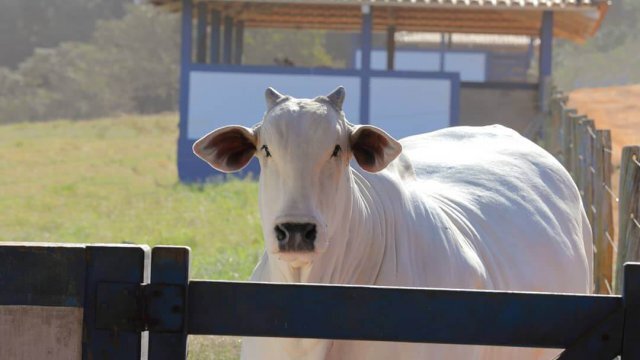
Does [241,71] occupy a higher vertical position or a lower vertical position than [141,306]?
higher

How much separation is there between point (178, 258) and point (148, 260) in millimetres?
91

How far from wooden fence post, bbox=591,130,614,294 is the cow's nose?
189 inches

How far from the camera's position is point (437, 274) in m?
5.20

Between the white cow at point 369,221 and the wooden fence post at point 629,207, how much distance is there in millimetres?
820

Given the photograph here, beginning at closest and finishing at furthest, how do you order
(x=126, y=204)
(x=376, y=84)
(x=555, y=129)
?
1. (x=555, y=129)
2. (x=126, y=204)
3. (x=376, y=84)

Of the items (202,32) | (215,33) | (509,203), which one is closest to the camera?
(509,203)

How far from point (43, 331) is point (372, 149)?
1.87 metres

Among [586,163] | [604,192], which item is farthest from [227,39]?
[604,192]

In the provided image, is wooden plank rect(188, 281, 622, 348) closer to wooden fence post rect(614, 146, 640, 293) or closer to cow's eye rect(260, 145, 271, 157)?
cow's eye rect(260, 145, 271, 157)

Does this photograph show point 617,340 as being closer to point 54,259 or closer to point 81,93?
point 54,259

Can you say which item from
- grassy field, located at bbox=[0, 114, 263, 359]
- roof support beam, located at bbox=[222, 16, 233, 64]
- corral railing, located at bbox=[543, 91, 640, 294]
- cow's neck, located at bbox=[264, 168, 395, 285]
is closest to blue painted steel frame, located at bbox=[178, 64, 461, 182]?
grassy field, located at bbox=[0, 114, 263, 359]

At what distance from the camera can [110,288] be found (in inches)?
136

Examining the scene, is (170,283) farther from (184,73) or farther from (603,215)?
(184,73)

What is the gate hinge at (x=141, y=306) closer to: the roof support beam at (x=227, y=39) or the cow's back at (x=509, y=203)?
the cow's back at (x=509, y=203)
